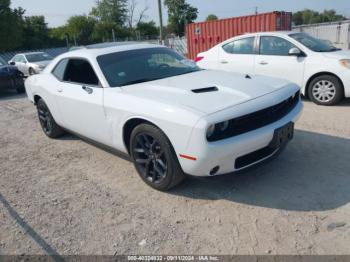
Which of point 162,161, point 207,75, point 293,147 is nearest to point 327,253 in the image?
point 162,161

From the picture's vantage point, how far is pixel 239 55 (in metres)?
7.49

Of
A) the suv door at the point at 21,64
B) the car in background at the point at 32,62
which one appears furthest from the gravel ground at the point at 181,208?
the suv door at the point at 21,64

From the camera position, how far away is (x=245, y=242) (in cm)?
262

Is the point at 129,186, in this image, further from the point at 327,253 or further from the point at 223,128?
the point at 327,253

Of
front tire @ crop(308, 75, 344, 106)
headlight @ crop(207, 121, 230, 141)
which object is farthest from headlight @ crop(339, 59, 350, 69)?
headlight @ crop(207, 121, 230, 141)

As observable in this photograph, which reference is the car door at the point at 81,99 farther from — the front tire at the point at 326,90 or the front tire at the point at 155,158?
the front tire at the point at 326,90

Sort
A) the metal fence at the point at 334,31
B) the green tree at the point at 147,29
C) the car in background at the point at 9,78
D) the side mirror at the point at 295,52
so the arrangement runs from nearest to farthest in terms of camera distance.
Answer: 1. the side mirror at the point at 295,52
2. the car in background at the point at 9,78
3. the metal fence at the point at 334,31
4. the green tree at the point at 147,29

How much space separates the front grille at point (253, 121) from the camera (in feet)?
9.62

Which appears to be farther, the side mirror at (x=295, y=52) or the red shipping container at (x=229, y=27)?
the red shipping container at (x=229, y=27)

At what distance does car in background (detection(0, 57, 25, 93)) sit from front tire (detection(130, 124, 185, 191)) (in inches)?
365

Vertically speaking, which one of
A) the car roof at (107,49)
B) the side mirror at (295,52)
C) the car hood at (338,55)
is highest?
the car roof at (107,49)

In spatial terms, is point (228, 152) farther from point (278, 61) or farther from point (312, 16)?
point (312, 16)

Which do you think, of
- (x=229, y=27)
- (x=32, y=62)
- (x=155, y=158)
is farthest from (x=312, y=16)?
(x=155, y=158)

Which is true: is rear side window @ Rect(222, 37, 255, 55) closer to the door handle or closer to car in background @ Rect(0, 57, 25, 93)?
the door handle
